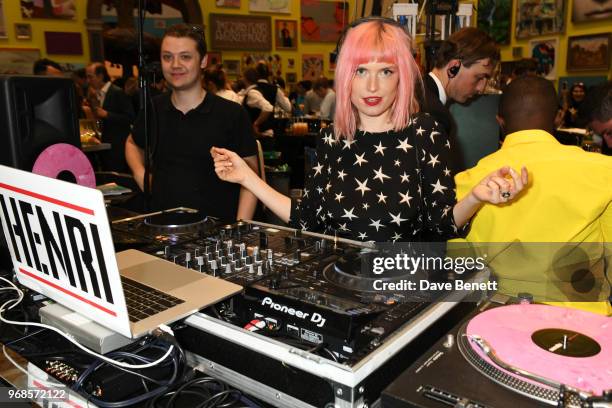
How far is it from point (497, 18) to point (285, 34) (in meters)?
4.57

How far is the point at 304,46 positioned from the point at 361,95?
32.9 ft

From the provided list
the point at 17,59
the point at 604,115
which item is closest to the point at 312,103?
the point at 17,59

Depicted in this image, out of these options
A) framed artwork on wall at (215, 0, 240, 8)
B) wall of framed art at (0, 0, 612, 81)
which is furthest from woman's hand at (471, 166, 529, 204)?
framed artwork on wall at (215, 0, 240, 8)

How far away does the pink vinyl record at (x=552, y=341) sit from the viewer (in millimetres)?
587

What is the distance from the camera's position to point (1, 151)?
1.13 metres

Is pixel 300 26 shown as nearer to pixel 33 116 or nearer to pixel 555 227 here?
pixel 33 116

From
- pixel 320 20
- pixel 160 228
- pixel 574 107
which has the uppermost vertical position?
pixel 320 20

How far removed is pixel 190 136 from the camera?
1893 millimetres

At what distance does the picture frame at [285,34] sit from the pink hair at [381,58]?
31.9 feet

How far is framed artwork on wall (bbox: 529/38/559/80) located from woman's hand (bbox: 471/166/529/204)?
6452 mm

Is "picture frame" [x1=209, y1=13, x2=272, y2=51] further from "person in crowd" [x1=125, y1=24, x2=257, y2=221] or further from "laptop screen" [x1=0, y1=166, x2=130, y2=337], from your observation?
"laptop screen" [x1=0, y1=166, x2=130, y2=337]

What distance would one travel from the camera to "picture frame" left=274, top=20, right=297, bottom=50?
10.4m

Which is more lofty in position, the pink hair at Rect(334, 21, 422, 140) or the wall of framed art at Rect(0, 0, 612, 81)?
the wall of framed art at Rect(0, 0, 612, 81)

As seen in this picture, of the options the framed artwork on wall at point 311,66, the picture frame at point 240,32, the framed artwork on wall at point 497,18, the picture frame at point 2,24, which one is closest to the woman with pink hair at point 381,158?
the framed artwork on wall at point 497,18
